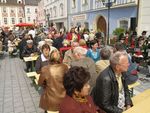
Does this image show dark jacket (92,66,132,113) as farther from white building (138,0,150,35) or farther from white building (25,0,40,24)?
white building (25,0,40,24)

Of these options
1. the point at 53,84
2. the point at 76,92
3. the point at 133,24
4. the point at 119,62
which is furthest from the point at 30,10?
the point at 76,92

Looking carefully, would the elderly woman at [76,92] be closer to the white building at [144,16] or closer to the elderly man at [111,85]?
the elderly man at [111,85]

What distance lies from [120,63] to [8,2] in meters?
71.2

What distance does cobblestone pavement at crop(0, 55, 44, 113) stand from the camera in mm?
5820

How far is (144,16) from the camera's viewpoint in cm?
1455

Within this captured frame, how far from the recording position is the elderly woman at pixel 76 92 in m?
2.56

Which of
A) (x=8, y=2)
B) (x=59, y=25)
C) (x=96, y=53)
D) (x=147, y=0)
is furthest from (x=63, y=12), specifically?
(x=8, y=2)

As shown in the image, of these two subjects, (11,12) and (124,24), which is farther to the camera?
(11,12)

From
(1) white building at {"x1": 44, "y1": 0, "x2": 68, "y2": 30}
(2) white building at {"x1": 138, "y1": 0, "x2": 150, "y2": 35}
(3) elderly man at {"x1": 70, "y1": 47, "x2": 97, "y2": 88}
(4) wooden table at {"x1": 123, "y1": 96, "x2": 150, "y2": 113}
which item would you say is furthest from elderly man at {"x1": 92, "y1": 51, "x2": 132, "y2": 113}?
(1) white building at {"x1": 44, "y1": 0, "x2": 68, "y2": 30}

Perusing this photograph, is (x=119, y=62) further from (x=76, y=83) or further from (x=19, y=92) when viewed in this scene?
(x=19, y=92)

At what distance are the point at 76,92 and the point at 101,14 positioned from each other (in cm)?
1807

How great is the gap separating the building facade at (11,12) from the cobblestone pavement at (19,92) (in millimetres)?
63090

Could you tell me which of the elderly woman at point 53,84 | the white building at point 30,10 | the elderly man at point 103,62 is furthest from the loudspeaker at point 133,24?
the white building at point 30,10

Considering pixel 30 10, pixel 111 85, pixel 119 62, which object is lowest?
pixel 111 85
